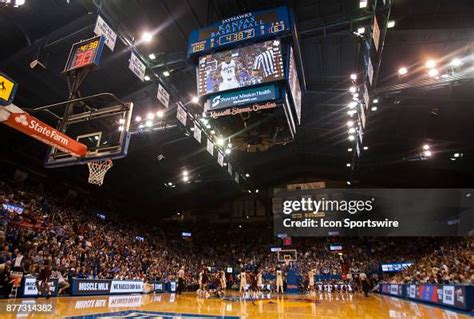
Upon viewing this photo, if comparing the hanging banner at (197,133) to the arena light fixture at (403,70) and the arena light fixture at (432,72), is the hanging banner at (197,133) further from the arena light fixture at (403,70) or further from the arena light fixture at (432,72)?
the arena light fixture at (432,72)

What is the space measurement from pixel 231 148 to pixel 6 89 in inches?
256

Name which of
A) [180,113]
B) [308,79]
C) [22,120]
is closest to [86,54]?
[22,120]

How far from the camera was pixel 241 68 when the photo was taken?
8492 mm

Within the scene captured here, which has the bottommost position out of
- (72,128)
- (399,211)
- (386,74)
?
(399,211)

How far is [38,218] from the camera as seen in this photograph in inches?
664

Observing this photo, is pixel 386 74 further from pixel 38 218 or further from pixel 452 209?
pixel 38 218

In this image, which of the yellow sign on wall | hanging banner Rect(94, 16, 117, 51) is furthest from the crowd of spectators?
hanging banner Rect(94, 16, 117, 51)

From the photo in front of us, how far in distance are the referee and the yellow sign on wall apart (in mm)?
5220

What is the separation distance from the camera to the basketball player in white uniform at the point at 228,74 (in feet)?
27.8

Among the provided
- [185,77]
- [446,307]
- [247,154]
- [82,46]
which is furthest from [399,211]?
[82,46]

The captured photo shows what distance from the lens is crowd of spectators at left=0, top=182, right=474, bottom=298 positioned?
14.6 meters

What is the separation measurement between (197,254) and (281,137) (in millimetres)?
25415

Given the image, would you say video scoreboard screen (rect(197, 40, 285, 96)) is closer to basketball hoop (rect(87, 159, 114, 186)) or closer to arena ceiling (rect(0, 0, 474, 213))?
arena ceiling (rect(0, 0, 474, 213))

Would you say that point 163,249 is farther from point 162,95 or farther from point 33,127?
point 33,127
